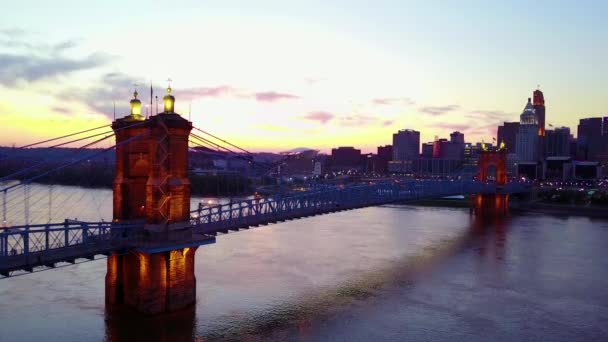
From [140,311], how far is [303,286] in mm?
11344

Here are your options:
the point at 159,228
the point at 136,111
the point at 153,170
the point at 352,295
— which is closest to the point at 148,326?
the point at 159,228

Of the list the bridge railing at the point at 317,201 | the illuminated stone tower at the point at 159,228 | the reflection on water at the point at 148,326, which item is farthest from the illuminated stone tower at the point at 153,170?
the reflection on water at the point at 148,326

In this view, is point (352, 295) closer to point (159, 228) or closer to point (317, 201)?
point (159, 228)

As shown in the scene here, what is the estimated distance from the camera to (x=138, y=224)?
25453 millimetres

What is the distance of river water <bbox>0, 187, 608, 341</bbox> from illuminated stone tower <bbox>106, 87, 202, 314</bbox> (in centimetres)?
117

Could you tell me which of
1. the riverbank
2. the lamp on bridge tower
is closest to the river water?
the lamp on bridge tower

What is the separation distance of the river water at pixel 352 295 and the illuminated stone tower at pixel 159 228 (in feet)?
3.82

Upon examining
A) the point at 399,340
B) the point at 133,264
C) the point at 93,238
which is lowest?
the point at 399,340

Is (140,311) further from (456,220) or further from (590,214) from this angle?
(590,214)

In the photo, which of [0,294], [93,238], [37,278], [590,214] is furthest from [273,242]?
[590,214]

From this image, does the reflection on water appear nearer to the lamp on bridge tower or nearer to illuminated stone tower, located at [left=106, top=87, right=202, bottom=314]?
illuminated stone tower, located at [left=106, top=87, right=202, bottom=314]

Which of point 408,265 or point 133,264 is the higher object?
point 133,264

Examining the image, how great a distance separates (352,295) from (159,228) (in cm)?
1281

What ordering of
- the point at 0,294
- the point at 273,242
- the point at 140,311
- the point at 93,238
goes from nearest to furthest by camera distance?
the point at 93,238 → the point at 140,311 → the point at 0,294 → the point at 273,242
